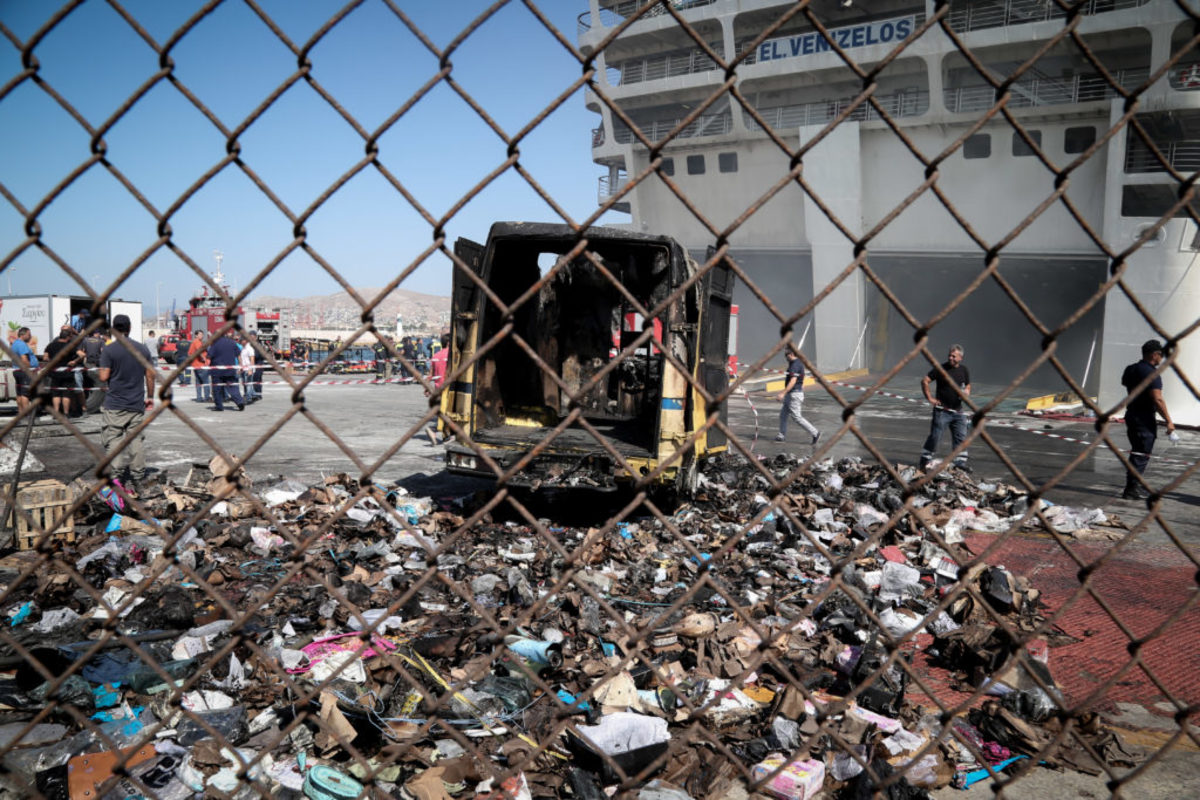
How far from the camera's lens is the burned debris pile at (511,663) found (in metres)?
1.48

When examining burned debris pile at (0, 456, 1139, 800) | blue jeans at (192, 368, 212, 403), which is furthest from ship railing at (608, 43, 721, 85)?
burned debris pile at (0, 456, 1139, 800)

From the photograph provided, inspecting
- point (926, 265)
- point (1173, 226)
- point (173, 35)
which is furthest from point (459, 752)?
point (926, 265)

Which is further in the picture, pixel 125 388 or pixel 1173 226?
pixel 1173 226

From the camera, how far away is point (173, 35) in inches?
47.8

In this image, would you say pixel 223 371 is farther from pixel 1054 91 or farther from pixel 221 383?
pixel 1054 91

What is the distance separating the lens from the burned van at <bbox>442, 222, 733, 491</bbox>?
6.48 m

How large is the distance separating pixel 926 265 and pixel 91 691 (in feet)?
92.9

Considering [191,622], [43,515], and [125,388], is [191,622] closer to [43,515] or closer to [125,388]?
[43,515]

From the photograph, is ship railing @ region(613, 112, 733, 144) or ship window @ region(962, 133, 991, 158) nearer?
ship window @ region(962, 133, 991, 158)

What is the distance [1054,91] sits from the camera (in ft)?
68.5

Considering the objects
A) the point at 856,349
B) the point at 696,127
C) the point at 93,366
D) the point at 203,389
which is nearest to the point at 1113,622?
the point at 93,366

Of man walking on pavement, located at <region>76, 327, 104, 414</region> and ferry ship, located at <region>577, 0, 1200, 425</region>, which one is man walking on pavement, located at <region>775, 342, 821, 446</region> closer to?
ferry ship, located at <region>577, 0, 1200, 425</region>

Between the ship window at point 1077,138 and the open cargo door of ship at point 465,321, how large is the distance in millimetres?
21271

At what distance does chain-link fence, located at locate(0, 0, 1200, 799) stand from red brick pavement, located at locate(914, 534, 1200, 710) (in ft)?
0.12
